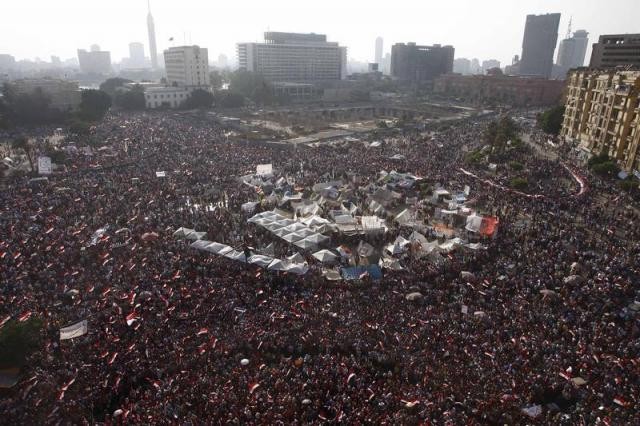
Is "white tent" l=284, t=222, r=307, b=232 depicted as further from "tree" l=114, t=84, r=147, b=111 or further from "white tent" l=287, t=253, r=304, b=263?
"tree" l=114, t=84, r=147, b=111

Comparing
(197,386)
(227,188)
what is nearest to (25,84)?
(227,188)

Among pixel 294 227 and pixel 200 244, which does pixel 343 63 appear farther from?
pixel 200 244

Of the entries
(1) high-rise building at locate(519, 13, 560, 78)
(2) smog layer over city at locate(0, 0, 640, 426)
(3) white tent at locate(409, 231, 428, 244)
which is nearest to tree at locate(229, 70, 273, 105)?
(2) smog layer over city at locate(0, 0, 640, 426)

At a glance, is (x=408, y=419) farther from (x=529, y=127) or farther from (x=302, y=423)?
(x=529, y=127)

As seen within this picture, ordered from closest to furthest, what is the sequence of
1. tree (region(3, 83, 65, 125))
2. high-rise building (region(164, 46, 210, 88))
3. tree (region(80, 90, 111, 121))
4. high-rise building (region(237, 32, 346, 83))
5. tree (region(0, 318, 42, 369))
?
1. tree (region(0, 318, 42, 369))
2. tree (region(3, 83, 65, 125))
3. tree (region(80, 90, 111, 121))
4. high-rise building (region(164, 46, 210, 88))
5. high-rise building (region(237, 32, 346, 83))

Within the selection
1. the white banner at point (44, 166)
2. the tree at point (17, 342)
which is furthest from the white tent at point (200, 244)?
the white banner at point (44, 166)

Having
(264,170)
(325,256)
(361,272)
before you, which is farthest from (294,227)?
(264,170)
